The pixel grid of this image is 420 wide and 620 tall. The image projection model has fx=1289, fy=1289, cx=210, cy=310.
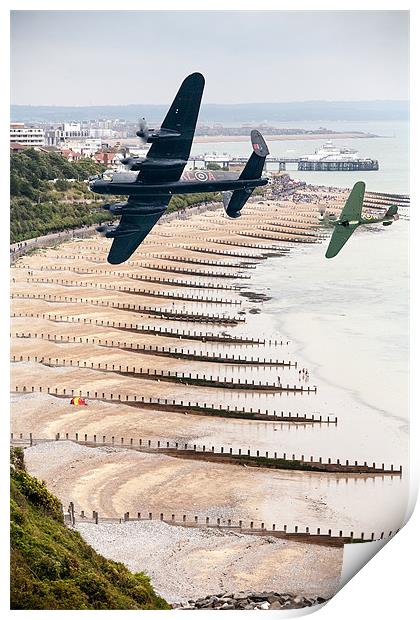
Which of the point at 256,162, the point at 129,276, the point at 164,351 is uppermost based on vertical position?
the point at 256,162

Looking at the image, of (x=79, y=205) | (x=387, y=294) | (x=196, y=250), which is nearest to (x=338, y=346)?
(x=387, y=294)

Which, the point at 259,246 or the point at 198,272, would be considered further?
the point at 198,272

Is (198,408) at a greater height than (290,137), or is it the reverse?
(290,137)

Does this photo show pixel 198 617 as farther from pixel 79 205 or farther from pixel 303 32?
pixel 303 32

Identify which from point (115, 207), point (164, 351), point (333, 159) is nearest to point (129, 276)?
point (115, 207)

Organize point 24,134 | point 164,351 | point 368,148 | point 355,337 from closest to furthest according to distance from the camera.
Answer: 1. point 24,134
2. point 368,148
3. point 355,337
4. point 164,351

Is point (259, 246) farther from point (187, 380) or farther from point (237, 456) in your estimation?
point (237, 456)
